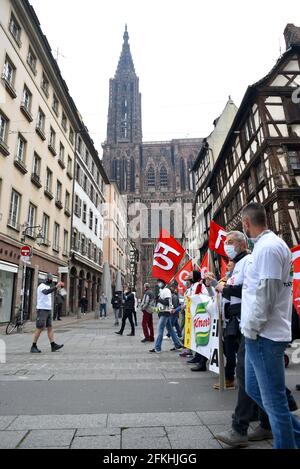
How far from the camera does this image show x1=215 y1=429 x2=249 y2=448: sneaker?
2908 mm

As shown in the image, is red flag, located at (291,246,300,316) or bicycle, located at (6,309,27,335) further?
bicycle, located at (6,309,27,335)

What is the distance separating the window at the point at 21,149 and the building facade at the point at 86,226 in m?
6.96

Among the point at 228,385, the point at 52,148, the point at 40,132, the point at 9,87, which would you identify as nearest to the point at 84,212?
the point at 52,148

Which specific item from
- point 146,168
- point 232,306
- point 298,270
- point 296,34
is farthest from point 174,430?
point 146,168

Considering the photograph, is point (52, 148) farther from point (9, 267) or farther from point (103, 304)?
point (103, 304)

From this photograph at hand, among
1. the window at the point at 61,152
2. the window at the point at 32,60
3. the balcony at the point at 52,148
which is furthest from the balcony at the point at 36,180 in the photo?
the window at the point at 32,60

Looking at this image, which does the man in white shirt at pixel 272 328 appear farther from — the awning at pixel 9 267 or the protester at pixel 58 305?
the protester at pixel 58 305

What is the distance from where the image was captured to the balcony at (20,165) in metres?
17.1

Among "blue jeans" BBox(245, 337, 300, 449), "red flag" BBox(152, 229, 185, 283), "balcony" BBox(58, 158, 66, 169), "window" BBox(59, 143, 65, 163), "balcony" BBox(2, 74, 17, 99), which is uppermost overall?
"window" BBox(59, 143, 65, 163)

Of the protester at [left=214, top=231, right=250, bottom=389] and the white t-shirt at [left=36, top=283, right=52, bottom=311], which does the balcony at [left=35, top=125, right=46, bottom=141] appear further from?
the protester at [left=214, top=231, right=250, bottom=389]

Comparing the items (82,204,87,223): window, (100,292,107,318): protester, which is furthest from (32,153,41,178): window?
(82,204,87,223): window

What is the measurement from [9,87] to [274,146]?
13286 millimetres
